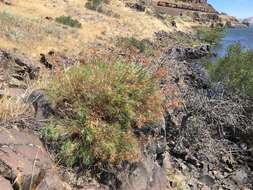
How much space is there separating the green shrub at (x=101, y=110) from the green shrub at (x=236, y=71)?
12.6 metres

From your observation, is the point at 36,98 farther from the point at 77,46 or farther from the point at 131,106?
the point at 77,46

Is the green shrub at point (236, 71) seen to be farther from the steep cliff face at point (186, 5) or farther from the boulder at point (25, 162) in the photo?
the steep cliff face at point (186, 5)

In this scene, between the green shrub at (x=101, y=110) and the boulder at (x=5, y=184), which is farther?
the green shrub at (x=101, y=110)

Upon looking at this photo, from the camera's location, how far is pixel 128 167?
274 inches

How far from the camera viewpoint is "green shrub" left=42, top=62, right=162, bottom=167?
6383mm

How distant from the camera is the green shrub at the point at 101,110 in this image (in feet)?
20.9

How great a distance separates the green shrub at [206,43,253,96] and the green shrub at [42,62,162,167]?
12.6 meters

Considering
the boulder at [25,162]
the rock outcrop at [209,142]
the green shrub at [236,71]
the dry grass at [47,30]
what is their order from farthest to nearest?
the dry grass at [47,30] < the green shrub at [236,71] < the rock outcrop at [209,142] < the boulder at [25,162]

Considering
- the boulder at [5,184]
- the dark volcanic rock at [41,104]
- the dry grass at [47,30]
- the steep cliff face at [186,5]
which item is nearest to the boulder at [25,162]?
the boulder at [5,184]

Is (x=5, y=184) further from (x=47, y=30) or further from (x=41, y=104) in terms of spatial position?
(x=47, y=30)

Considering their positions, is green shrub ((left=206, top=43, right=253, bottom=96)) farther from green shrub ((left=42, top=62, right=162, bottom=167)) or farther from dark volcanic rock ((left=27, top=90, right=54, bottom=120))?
dark volcanic rock ((left=27, top=90, right=54, bottom=120))

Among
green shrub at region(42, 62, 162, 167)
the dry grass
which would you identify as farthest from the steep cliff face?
green shrub at region(42, 62, 162, 167)

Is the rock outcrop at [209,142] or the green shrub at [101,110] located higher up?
the green shrub at [101,110]

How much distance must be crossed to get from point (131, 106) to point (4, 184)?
2.49 m
